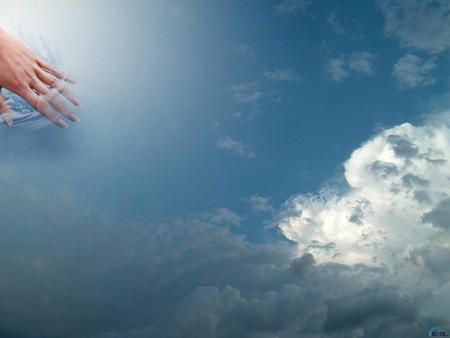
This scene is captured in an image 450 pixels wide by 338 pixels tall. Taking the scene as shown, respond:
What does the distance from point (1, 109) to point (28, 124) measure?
1658mm

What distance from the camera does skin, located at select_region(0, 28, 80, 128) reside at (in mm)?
3752

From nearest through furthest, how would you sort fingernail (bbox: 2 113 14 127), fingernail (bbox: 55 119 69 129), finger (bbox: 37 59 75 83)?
fingernail (bbox: 55 119 69 129), finger (bbox: 37 59 75 83), fingernail (bbox: 2 113 14 127)

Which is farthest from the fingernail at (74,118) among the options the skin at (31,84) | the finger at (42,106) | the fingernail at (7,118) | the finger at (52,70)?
the fingernail at (7,118)

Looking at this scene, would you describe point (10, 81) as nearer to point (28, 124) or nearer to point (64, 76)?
point (64, 76)

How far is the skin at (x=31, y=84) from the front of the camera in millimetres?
3752

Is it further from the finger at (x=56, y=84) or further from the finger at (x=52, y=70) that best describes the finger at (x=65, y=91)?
the finger at (x=52, y=70)

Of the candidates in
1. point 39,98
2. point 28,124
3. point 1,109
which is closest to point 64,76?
point 39,98

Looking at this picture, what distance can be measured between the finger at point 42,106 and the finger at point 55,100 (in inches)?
2.3

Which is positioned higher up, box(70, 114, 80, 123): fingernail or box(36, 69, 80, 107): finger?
box(36, 69, 80, 107): finger

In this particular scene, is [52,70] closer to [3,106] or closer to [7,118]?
[3,106]

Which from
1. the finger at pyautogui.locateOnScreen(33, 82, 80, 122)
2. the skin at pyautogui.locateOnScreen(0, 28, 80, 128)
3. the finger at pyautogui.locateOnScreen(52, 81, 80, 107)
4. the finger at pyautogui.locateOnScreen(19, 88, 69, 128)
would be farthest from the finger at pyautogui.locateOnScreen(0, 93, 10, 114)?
the finger at pyautogui.locateOnScreen(52, 81, 80, 107)

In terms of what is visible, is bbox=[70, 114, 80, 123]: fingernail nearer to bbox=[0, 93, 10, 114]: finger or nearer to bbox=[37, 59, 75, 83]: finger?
Answer: bbox=[37, 59, 75, 83]: finger

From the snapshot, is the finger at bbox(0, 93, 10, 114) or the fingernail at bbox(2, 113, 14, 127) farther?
the fingernail at bbox(2, 113, 14, 127)

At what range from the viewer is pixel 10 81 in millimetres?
3764
